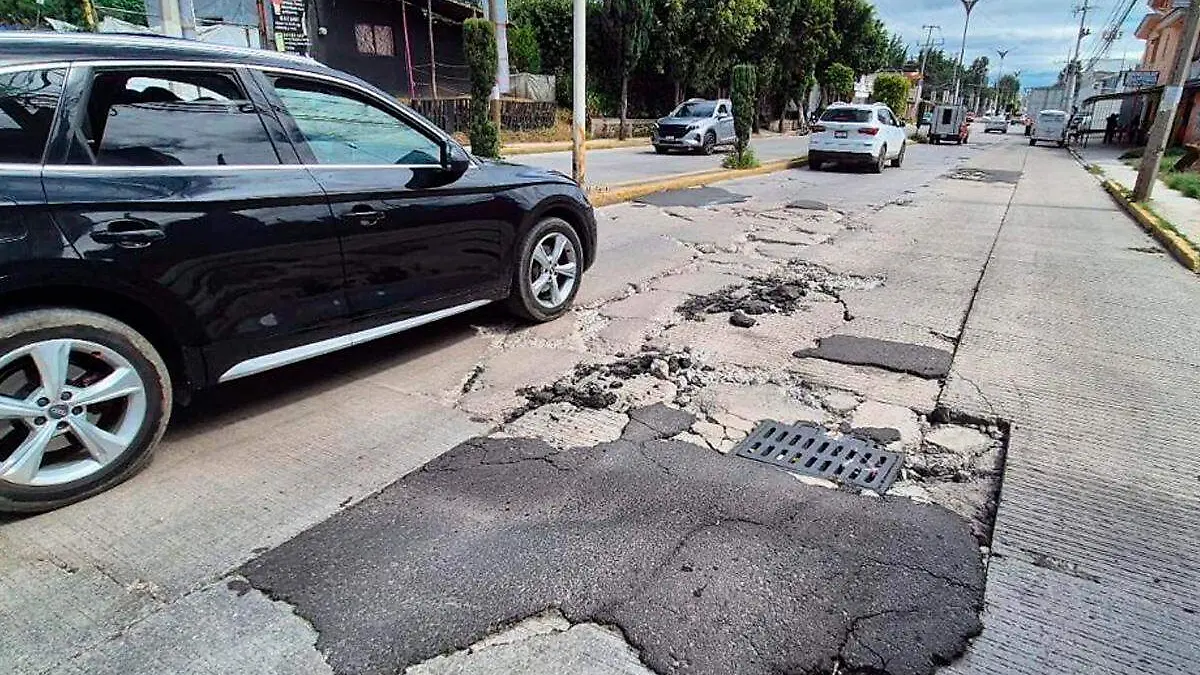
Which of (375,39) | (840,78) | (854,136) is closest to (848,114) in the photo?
(854,136)

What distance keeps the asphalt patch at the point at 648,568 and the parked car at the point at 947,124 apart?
135ft

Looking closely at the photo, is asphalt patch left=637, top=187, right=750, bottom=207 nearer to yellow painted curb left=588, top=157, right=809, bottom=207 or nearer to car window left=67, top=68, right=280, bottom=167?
yellow painted curb left=588, top=157, right=809, bottom=207

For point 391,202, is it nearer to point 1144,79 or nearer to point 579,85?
point 579,85

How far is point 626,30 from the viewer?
30.4 m

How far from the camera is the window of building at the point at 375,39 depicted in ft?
87.8

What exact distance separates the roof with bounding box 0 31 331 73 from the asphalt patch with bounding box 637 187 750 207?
28.3 ft

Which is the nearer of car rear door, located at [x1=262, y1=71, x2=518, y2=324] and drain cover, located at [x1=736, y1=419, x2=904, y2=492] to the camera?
drain cover, located at [x1=736, y1=419, x2=904, y2=492]

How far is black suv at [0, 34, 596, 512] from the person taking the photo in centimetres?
274

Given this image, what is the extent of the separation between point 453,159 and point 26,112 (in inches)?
80.2

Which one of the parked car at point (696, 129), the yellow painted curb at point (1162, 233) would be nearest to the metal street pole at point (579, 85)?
the yellow painted curb at point (1162, 233)

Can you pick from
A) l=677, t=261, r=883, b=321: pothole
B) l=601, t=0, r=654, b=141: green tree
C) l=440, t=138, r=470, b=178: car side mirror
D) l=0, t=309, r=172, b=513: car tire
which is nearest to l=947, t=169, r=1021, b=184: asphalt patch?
l=677, t=261, r=883, b=321: pothole

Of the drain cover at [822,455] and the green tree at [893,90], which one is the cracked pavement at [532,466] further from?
the green tree at [893,90]

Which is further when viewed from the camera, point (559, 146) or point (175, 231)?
point (559, 146)

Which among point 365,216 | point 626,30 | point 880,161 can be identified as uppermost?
point 626,30
